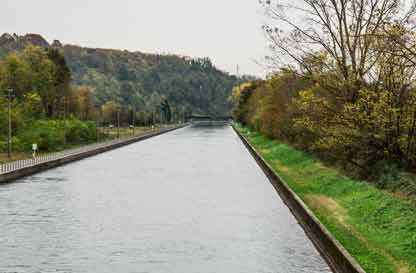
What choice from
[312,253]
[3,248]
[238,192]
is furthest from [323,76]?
[3,248]

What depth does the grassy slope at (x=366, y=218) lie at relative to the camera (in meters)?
14.7

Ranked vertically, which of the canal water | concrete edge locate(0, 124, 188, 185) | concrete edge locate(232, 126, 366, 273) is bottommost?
concrete edge locate(0, 124, 188, 185)

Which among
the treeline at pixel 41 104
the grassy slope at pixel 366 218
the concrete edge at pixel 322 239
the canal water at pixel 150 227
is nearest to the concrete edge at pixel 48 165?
the canal water at pixel 150 227

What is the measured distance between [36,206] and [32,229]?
613cm

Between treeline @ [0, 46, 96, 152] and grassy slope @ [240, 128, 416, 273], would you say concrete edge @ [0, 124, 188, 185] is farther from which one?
grassy slope @ [240, 128, 416, 273]

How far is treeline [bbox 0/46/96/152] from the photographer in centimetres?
7206

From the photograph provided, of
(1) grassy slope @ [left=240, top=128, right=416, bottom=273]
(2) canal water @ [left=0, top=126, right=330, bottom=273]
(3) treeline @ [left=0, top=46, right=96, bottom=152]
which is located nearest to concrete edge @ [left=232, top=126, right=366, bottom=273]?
(2) canal water @ [left=0, top=126, right=330, bottom=273]

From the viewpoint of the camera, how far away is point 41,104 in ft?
391

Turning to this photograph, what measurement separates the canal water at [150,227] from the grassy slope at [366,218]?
96 centimetres

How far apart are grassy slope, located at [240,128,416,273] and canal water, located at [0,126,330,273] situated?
0.96 metres

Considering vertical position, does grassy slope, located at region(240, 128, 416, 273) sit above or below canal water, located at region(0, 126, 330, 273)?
above

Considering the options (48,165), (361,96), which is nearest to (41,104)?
(48,165)

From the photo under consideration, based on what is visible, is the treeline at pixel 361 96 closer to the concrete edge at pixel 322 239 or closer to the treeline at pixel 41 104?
the concrete edge at pixel 322 239

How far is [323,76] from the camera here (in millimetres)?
31156
